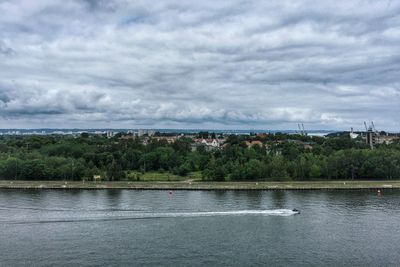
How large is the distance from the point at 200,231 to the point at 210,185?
22378 millimetres

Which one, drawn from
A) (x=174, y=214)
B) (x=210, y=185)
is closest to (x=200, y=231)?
(x=174, y=214)

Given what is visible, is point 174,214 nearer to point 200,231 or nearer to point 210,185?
point 200,231

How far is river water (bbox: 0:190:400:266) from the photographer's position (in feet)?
75.4

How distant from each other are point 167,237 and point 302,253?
26.9 ft

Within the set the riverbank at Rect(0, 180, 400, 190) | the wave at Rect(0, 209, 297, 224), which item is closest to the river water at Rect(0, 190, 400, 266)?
the wave at Rect(0, 209, 297, 224)

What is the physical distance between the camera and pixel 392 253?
24.0 m

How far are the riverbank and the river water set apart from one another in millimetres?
6389

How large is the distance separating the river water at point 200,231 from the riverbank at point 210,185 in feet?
21.0

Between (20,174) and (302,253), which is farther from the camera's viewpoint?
(20,174)

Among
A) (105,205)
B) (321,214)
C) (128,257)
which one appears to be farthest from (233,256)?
(105,205)

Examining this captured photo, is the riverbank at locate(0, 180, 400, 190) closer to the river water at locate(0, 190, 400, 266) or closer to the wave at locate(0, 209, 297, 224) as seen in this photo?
the river water at locate(0, 190, 400, 266)

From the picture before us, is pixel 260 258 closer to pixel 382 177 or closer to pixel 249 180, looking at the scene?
pixel 249 180

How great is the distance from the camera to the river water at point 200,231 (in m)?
23.0

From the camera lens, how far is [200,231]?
28.2m
